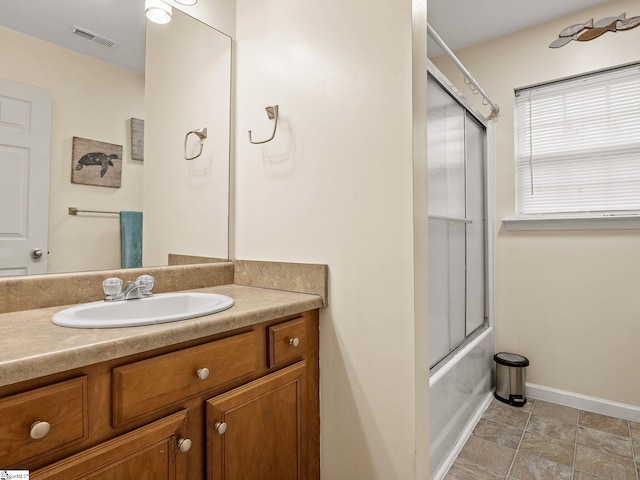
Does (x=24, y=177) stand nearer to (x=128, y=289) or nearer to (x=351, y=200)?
(x=128, y=289)

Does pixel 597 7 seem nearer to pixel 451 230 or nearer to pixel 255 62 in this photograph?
pixel 451 230

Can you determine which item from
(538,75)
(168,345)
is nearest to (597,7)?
(538,75)

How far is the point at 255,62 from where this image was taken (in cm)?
166

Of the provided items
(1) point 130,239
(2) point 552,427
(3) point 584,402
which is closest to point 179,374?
(1) point 130,239

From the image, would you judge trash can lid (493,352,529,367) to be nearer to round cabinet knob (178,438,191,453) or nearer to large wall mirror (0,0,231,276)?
large wall mirror (0,0,231,276)

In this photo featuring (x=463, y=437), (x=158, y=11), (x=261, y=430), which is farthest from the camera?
(x=463, y=437)

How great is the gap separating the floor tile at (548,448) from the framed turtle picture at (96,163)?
7.70 ft

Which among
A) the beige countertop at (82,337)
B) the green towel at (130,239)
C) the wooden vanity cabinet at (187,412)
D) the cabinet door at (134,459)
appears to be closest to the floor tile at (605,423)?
the wooden vanity cabinet at (187,412)

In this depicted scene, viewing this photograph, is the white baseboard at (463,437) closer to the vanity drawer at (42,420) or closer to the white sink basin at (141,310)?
the white sink basin at (141,310)

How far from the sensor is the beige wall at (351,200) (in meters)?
1.21

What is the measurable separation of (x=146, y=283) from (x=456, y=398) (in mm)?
1601

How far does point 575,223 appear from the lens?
2287 millimetres

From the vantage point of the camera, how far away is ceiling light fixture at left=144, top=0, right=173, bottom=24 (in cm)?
149

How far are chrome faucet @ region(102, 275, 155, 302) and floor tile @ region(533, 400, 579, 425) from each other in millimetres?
2397
